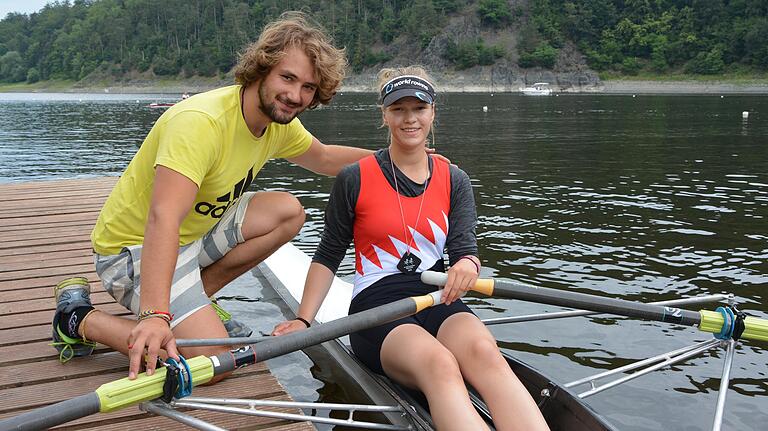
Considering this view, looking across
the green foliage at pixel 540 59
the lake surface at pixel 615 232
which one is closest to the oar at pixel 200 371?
the lake surface at pixel 615 232

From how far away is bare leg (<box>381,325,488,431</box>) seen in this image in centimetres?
333

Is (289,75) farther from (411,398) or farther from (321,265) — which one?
(411,398)

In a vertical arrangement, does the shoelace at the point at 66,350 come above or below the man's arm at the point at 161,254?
below

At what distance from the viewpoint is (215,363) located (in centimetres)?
335

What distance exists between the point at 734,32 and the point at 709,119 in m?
76.5

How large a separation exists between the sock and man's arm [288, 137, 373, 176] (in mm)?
2037

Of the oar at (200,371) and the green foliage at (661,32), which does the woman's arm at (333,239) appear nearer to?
the oar at (200,371)

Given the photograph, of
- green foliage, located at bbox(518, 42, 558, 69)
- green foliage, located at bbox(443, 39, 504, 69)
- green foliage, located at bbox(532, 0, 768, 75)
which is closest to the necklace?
green foliage, located at bbox(532, 0, 768, 75)

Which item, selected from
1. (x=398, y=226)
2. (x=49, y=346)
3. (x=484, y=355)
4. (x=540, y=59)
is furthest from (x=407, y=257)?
(x=540, y=59)

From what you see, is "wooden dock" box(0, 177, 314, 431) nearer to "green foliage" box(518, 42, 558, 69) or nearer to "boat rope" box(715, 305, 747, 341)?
"boat rope" box(715, 305, 747, 341)

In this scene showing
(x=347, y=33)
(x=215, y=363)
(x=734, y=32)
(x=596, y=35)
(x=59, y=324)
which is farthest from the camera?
(x=347, y=33)

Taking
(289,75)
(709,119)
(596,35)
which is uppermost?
(596,35)

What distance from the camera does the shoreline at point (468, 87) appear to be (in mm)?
94375

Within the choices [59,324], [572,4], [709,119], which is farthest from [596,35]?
[59,324]
